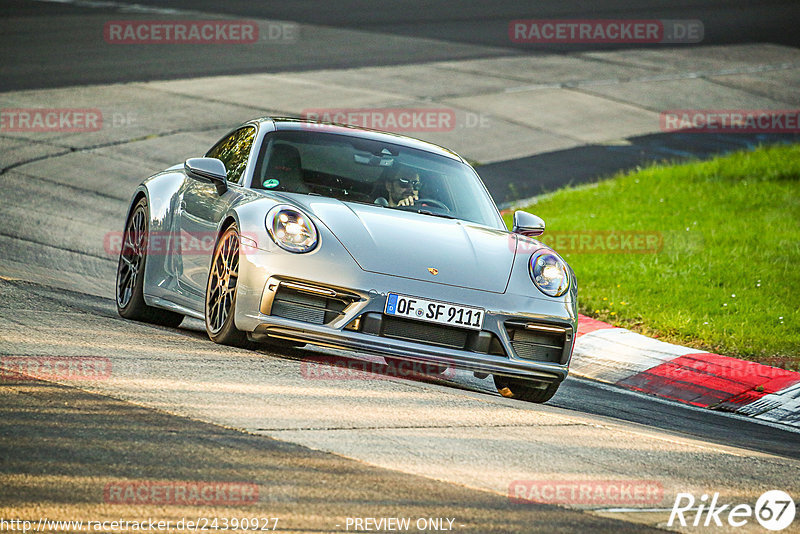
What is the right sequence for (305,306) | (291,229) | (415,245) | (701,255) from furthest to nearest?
(701,255), (415,245), (291,229), (305,306)

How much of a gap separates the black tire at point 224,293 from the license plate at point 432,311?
86cm

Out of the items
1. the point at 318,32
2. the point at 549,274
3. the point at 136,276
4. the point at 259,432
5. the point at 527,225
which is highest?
the point at 318,32

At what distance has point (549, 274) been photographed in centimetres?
654

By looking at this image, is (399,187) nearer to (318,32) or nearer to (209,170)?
(209,170)

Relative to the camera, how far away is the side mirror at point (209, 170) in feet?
22.7

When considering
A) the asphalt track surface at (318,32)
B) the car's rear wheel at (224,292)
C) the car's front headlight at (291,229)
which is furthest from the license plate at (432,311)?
the asphalt track surface at (318,32)

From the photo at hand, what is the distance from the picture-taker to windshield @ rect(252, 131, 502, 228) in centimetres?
708

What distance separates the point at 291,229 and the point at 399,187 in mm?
1295

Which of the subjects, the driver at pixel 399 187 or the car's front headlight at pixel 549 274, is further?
the driver at pixel 399 187

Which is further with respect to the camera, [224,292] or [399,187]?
[399,187]

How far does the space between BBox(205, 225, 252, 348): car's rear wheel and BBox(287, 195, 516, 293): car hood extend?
1.51 ft

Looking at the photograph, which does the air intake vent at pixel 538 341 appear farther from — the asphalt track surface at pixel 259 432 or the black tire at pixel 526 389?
the asphalt track surface at pixel 259 432

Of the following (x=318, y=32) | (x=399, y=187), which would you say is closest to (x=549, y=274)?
(x=399, y=187)

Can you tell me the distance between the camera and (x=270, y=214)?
626 centimetres
